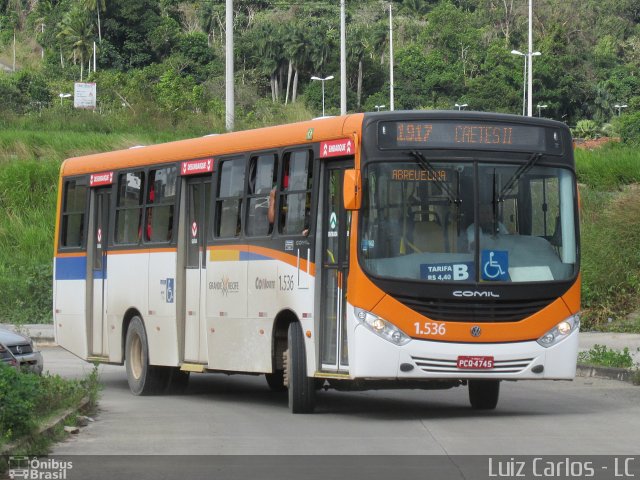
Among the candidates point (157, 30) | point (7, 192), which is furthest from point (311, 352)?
point (157, 30)

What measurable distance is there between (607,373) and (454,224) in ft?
23.8

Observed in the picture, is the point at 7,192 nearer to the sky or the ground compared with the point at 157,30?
nearer to the ground

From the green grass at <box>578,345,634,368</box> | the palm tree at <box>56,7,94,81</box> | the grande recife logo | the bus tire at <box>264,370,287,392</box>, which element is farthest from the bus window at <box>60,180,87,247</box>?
the palm tree at <box>56,7,94,81</box>

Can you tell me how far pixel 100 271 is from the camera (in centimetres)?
1977

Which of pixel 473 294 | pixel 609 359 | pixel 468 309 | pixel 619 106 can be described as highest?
pixel 619 106

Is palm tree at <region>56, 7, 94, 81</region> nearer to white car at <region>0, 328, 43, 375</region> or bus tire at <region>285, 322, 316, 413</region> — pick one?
white car at <region>0, 328, 43, 375</region>

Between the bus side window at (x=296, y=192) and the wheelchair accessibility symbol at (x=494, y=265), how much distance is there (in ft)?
6.49

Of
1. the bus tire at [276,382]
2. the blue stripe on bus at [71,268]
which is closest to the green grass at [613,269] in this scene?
the bus tire at [276,382]

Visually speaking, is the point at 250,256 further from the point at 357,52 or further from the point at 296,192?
the point at 357,52

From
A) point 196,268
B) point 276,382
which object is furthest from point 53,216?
point 196,268
